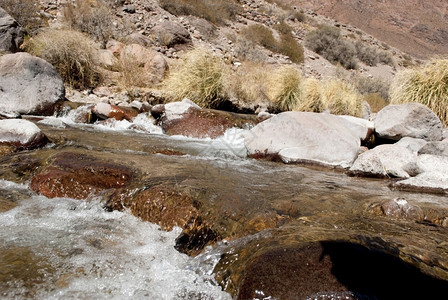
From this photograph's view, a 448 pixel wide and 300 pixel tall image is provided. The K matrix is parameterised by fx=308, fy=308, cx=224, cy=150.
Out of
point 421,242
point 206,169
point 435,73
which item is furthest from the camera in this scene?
point 435,73

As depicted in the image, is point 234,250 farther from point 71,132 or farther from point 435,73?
point 435,73

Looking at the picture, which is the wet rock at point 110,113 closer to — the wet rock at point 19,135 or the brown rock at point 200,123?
the brown rock at point 200,123

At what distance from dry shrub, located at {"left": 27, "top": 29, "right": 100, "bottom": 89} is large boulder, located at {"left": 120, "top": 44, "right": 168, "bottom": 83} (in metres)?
1.01

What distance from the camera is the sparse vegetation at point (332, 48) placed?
18.2m

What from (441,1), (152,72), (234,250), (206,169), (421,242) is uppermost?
(441,1)

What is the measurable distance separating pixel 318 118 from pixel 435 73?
301cm

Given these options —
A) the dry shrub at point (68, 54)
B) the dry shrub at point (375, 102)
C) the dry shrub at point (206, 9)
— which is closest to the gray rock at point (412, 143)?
the dry shrub at point (375, 102)

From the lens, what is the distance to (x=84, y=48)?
8.16 meters

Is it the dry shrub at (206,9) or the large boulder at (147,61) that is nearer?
the large boulder at (147,61)

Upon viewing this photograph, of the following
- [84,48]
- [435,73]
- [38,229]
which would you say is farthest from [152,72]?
[38,229]

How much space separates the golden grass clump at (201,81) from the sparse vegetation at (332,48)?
12912 mm

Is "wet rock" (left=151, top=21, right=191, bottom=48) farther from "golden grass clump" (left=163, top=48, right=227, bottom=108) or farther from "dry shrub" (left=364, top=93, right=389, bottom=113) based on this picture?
Answer: "dry shrub" (left=364, top=93, right=389, bottom=113)

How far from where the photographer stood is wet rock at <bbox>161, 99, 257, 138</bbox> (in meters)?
5.96

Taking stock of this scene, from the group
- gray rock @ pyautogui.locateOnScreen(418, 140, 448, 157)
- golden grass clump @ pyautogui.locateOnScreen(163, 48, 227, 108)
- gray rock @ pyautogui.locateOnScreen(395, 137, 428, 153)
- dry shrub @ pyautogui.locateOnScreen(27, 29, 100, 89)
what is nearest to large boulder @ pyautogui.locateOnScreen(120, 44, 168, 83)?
dry shrub @ pyautogui.locateOnScreen(27, 29, 100, 89)
